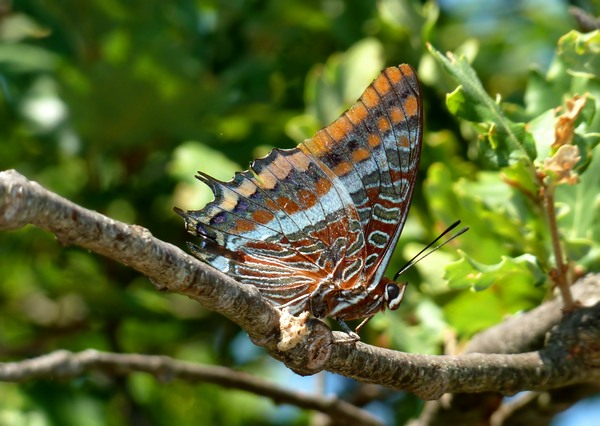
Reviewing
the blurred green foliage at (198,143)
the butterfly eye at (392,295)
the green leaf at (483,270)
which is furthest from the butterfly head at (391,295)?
the blurred green foliage at (198,143)

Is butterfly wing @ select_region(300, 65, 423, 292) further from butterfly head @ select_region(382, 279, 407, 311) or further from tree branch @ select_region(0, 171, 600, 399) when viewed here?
tree branch @ select_region(0, 171, 600, 399)

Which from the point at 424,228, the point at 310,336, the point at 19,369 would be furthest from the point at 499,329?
the point at 19,369

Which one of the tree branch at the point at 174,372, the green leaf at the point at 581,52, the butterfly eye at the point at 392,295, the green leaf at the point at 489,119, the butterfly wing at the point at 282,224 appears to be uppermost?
the green leaf at the point at 581,52

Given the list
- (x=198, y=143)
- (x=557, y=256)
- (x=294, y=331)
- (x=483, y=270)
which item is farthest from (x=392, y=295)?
(x=198, y=143)

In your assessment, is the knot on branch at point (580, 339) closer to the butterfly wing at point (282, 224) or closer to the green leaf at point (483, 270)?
the green leaf at point (483, 270)

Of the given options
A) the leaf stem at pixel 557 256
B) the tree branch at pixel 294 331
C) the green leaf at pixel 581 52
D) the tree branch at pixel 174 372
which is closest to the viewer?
the tree branch at pixel 294 331

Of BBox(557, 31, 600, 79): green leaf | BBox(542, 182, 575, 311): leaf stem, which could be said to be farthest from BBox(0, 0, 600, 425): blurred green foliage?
BBox(542, 182, 575, 311): leaf stem

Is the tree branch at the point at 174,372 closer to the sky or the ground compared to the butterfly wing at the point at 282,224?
closer to the ground
